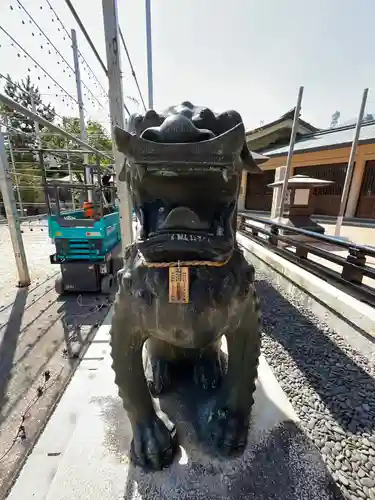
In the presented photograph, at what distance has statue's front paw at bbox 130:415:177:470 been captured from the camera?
1.10 m

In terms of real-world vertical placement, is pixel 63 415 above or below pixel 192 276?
below

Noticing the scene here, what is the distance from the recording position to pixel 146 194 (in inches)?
34.4

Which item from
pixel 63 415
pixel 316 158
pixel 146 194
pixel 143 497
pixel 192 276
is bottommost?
pixel 63 415

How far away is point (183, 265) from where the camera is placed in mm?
864

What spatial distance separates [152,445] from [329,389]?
1.47 meters

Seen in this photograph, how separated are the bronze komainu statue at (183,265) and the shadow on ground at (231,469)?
0.21 ft

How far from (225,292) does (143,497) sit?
87 centimetres

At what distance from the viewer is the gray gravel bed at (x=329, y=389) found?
55.4 inches

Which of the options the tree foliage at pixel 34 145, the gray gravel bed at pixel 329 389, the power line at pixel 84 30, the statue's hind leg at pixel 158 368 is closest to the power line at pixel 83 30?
the power line at pixel 84 30

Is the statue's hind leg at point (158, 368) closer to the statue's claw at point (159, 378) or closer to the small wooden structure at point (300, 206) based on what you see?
the statue's claw at point (159, 378)

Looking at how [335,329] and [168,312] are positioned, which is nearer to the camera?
[168,312]

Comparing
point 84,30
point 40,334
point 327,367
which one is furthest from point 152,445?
point 84,30

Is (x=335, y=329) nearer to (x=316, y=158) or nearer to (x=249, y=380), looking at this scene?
(x=249, y=380)

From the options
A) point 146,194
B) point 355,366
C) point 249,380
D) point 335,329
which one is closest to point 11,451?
point 249,380
